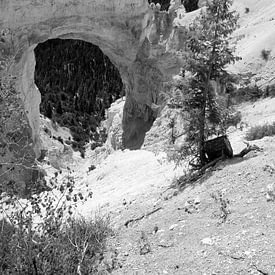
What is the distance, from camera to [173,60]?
25.6m

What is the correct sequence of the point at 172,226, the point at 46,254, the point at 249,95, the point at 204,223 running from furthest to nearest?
the point at 249,95
the point at 172,226
the point at 204,223
the point at 46,254

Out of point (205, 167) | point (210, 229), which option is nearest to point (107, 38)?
point (205, 167)

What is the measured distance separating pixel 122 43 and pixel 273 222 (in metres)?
19.3

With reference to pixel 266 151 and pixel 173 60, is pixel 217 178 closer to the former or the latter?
pixel 266 151

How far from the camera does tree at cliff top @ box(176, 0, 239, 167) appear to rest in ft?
36.0

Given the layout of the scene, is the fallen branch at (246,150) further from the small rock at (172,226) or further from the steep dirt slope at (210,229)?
the small rock at (172,226)

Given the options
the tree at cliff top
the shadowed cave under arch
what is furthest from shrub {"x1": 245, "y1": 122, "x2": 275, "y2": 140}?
the shadowed cave under arch

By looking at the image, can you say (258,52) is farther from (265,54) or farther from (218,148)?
(218,148)

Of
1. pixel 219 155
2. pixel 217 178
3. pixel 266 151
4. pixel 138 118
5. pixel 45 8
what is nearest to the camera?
pixel 217 178

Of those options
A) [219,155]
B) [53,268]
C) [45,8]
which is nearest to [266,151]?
[219,155]

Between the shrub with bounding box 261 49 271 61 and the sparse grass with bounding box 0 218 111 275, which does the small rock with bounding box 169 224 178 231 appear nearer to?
the sparse grass with bounding box 0 218 111 275

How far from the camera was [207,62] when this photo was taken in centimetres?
1119

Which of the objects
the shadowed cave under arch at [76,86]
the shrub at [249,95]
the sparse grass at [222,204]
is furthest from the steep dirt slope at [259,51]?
the shadowed cave under arch at [76,86]

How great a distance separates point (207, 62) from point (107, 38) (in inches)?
564
